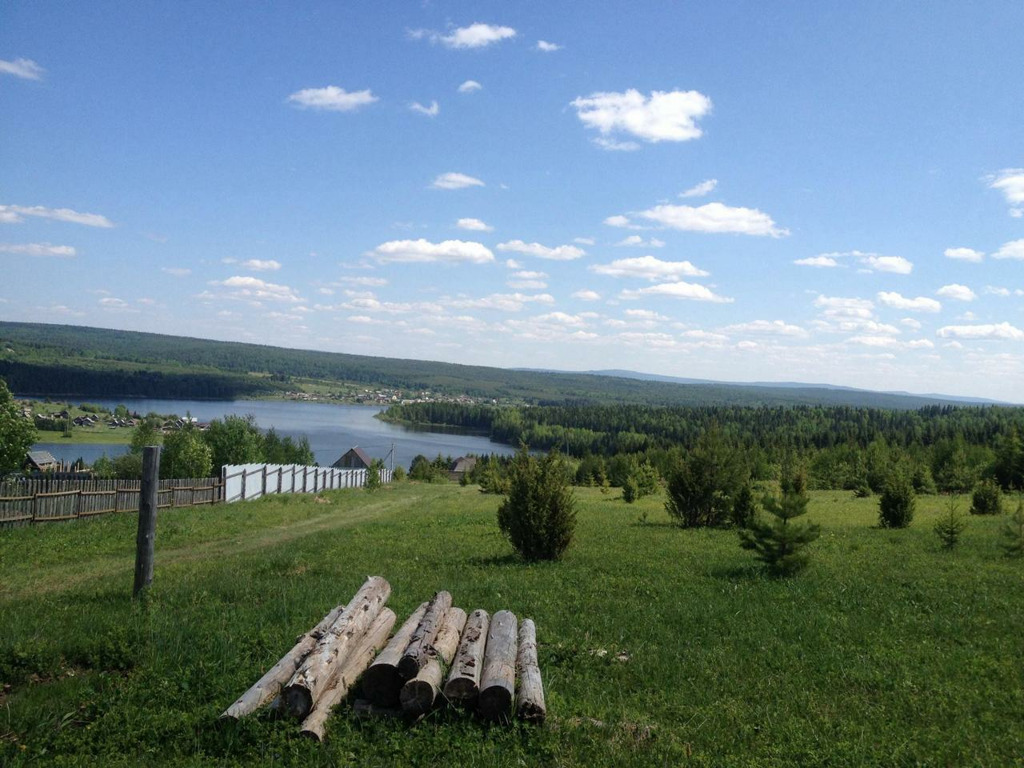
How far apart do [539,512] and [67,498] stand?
15314mm

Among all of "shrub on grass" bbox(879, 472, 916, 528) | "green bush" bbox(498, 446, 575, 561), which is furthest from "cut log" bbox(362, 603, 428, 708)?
"shrub on grass" bbox(879, 472, 916, 528)

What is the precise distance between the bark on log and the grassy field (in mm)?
135

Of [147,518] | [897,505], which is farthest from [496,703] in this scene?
[897,505]

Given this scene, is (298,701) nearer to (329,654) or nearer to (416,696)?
(329,654)

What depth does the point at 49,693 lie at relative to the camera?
6480mm

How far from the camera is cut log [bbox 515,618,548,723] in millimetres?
5969

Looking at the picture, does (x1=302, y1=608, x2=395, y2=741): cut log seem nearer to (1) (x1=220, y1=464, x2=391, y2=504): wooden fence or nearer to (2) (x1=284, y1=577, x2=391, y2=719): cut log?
(2) (x1=284, y1=577, x2=391, y2=719): cut log

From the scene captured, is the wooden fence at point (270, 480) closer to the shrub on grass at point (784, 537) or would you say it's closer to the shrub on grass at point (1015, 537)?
the shrub on grass at point (784, 537)

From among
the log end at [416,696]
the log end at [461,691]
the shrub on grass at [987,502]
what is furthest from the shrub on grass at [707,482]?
the log end at [416,696]

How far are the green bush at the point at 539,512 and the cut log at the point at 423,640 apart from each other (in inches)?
264

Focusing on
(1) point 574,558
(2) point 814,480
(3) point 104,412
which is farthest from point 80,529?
(3) point 104,412

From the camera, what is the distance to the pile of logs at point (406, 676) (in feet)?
19.5

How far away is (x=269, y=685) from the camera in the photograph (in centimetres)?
612

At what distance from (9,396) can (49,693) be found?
32.2m
